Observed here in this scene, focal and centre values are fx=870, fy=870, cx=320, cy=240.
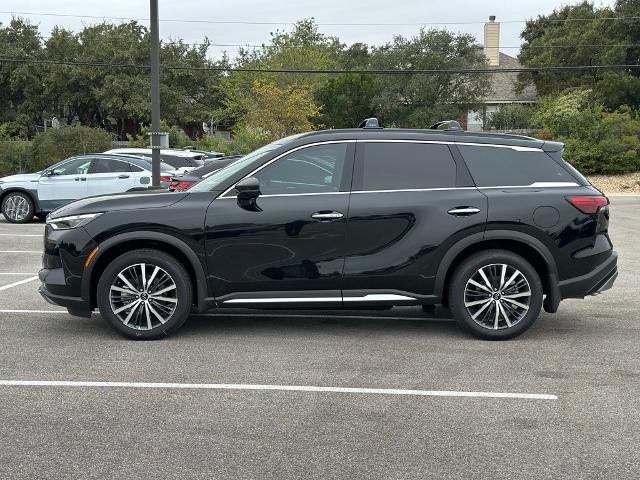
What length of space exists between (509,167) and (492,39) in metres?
61.1

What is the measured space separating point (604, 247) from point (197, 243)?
138 inches

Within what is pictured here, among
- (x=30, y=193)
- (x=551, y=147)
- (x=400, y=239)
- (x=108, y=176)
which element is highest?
(x=551, y=147)

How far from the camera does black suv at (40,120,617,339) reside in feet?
23.9

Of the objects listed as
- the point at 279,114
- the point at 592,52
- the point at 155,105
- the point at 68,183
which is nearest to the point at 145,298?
the point at 155,105

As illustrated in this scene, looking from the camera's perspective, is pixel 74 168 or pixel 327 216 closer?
pixel 327 216

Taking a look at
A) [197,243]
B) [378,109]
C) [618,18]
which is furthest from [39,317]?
[618,18]

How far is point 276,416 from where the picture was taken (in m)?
5.30

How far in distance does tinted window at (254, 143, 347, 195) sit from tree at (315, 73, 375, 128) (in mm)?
43060

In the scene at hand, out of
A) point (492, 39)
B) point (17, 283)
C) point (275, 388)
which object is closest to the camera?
point (275, 388)

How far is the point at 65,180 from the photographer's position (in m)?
19.3

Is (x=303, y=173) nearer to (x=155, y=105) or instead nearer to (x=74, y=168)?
(x=155, y=105)

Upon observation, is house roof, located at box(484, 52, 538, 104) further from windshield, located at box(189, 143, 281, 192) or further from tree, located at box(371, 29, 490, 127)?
windshield, located at box(189, 143, 281, 192)

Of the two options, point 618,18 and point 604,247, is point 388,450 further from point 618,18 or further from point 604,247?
point 618,18

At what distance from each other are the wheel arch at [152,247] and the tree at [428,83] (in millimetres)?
44268
